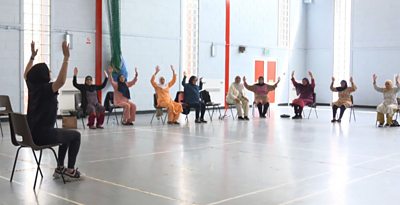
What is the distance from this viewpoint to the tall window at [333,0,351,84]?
59.1 feet

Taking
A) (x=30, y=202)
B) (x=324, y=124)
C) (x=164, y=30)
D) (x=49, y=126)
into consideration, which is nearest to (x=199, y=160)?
(x=49, y=126)

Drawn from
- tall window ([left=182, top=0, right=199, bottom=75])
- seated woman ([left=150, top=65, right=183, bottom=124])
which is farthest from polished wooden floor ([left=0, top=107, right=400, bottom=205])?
tall window ([left=182, top=0, right=199, bottom=75])

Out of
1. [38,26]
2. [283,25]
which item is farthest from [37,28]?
[283,25]

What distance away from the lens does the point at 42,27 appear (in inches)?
440

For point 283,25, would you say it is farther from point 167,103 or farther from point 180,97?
point 167,103

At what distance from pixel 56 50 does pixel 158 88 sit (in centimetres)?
268

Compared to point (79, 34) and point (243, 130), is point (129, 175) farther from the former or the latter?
point (79, 34)

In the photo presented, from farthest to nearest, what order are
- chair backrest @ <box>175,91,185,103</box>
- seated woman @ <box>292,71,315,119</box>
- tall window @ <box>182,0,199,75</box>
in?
tall window @ <box>182,0,199,75</box>
seated woman @ <box>292,71,315,119</box>
chair backrest @ <box>175,91,185,103</box>

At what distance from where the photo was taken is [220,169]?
18.6 feet

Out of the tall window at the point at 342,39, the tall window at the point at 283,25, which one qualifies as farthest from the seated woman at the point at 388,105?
the tall window at the point at 283,25

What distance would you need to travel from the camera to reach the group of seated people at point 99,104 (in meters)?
4.65

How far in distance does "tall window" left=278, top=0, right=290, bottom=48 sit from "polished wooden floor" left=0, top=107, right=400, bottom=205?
897cm

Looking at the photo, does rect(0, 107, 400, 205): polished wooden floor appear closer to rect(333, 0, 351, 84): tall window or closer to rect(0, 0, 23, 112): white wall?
rect(0, 0, 23, 112): white wall

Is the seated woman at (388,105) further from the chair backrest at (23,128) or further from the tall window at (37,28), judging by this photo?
the chair backrest at (23,128)
